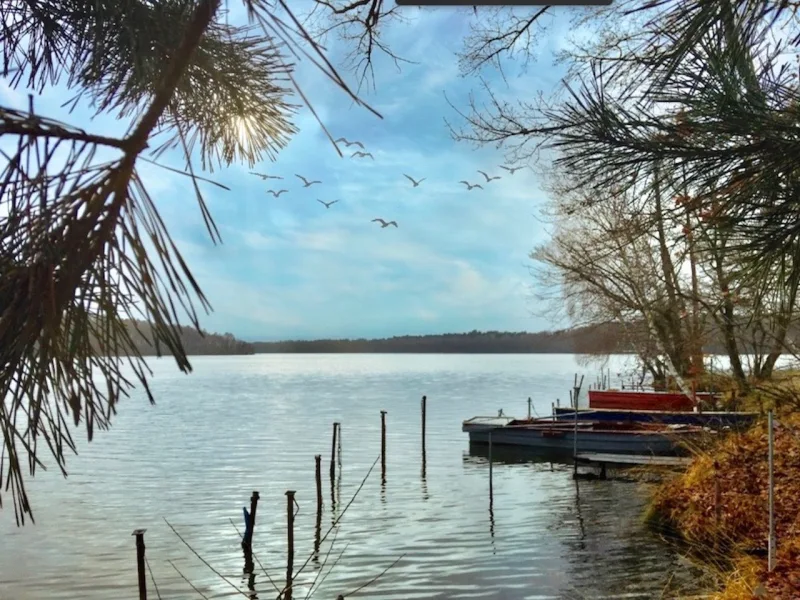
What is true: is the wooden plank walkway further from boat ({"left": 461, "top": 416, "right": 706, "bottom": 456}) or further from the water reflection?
the water reflection

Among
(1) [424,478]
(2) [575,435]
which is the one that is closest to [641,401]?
(2) [575,435]

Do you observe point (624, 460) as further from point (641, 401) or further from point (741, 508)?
point (641, 401)

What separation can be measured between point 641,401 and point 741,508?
71.7ft

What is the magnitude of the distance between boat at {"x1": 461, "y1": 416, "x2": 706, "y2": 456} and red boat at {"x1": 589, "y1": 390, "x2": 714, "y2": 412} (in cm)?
465

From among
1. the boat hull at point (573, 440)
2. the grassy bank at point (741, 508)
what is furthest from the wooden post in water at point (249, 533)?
the boat hull at point (573, 440)

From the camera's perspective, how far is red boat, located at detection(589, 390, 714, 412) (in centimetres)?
2934

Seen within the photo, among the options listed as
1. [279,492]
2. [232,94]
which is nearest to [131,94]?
[232,94]

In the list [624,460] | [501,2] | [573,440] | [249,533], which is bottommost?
[249,533]

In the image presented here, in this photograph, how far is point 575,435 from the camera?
23.5 metres

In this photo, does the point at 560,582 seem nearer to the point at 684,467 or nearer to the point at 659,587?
the point at 659,587

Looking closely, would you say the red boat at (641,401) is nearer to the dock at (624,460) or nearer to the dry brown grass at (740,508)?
the dock at (624,460)

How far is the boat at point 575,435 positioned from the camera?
23.5m

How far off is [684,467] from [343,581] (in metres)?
7.87

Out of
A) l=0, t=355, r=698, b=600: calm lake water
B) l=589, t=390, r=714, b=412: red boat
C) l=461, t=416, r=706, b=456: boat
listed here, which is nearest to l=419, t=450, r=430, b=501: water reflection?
l=0, t=355, r=698, b=600: calm lake water
